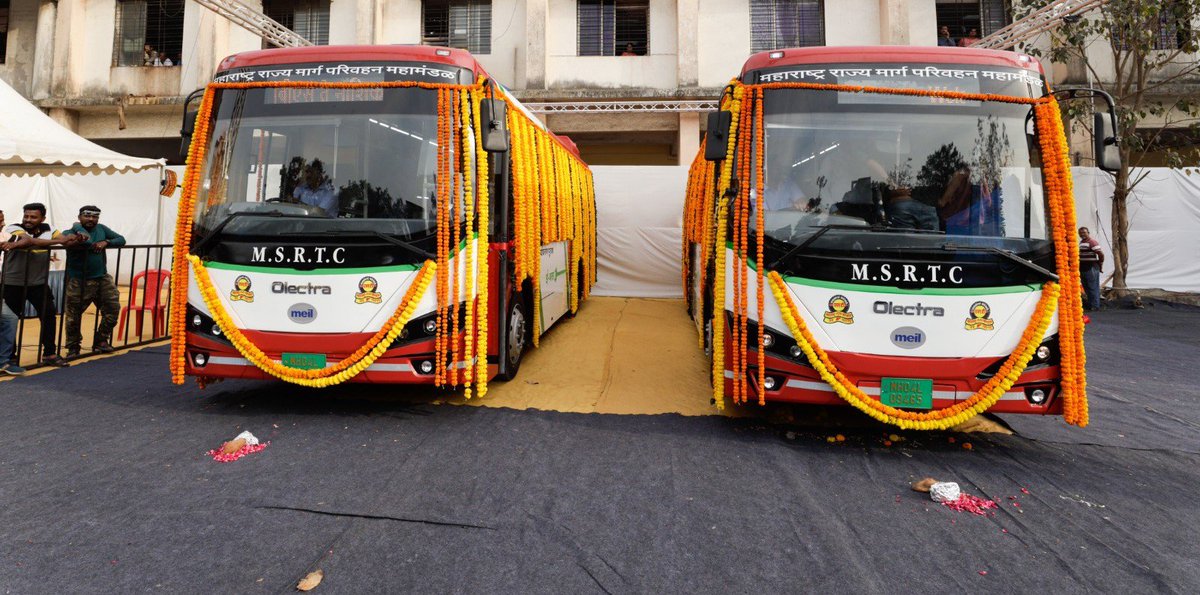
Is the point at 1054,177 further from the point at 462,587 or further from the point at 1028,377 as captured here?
the point at 462,587

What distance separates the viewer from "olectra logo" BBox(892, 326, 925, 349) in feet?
12.5

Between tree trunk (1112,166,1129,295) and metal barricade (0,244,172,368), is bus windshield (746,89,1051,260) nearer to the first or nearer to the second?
metal barricade (0,244,172,368)

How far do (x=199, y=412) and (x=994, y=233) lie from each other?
6196 millimetres

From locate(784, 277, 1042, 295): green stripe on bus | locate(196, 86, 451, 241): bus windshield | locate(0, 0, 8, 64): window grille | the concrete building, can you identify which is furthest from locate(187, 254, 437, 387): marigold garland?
locate(0, 0, 8, 64): window grille

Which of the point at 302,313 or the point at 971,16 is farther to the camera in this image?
the point at 971,16

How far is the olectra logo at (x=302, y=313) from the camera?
432 cm

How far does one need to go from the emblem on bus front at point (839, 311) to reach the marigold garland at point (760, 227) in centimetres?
46

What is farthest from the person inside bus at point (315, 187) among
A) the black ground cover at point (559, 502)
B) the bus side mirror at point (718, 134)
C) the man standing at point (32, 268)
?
the man standing at point (32, 268)

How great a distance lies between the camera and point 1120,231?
1244 centimetres

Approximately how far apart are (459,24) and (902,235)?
15.1m

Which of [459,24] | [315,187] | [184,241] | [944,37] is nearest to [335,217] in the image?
[315,187]

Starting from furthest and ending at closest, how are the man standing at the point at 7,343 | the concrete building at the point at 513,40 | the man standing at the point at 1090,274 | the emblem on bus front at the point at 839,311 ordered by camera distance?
1. the concrete building at the point at 513,40
2. the man standing at the point at 1090,274
3. the man standing at the point at 7,343
4. the emblem on bus front at the point at 839,311

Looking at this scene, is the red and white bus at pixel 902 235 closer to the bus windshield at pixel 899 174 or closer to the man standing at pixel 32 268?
the bus windshield at pixel 899 174

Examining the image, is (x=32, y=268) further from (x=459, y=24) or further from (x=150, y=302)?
(x=459, y=24)
